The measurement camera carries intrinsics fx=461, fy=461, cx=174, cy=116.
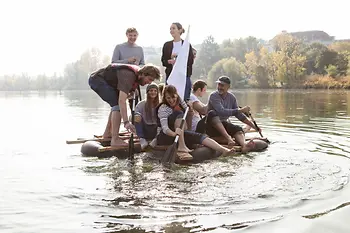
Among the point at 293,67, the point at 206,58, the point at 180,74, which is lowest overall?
the point at 180,74

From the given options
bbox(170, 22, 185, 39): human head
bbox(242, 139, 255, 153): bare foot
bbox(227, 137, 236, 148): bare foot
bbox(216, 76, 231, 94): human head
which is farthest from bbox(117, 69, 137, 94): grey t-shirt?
bbox(242, 139, 255, 153): bare foot

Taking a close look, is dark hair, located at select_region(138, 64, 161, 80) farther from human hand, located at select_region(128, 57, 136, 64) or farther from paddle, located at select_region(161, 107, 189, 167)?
paddle, located at select_region(161, 107, 189, 167)

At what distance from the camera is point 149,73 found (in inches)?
324

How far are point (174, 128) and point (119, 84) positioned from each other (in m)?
1.30

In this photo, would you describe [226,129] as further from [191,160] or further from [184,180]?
[184,180]

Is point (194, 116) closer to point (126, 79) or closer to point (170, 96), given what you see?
point (170, 96)

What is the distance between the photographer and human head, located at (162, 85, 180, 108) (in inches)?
323

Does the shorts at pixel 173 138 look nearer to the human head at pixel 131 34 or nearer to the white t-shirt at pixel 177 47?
the white t-shirt at pixel 177 47

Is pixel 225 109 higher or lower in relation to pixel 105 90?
lower

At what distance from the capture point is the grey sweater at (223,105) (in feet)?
31.2

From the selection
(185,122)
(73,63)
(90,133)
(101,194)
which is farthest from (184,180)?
(73,63)

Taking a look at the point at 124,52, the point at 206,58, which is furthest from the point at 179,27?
the point at 206,58

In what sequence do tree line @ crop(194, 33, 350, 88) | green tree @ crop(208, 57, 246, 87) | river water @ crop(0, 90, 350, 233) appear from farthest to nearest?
green tree @ crop(208, 57, 246, 87) < tree line @ crop(194, 33, 350, 88) < river water @ crop(0, 90, 350, 233)

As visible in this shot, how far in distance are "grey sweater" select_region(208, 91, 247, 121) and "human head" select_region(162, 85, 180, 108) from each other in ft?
4.71
